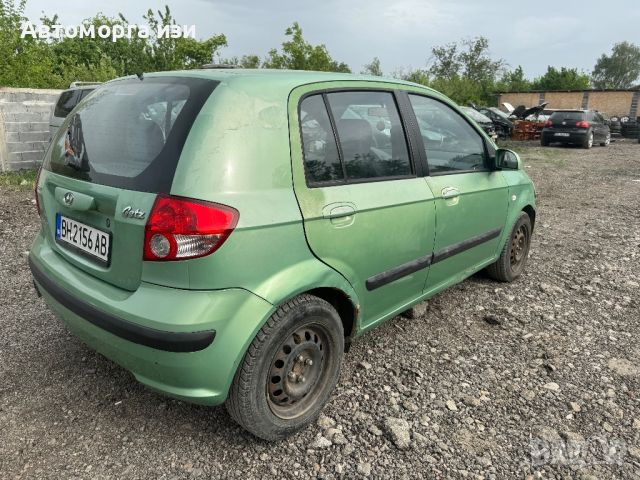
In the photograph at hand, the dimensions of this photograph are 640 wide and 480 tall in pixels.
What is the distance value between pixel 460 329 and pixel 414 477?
1.49 metres

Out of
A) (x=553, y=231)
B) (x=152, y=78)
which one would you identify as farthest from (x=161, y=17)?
(x=152, y=78)

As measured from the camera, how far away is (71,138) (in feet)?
7.85

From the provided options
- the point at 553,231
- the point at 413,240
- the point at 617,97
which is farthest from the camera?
the point at 617,97

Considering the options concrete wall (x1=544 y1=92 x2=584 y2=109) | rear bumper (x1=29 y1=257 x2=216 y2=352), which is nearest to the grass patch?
rear bumper (x1=29 y1=257 x2=216 y2=352)

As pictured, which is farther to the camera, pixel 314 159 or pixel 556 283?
pixel 556 283

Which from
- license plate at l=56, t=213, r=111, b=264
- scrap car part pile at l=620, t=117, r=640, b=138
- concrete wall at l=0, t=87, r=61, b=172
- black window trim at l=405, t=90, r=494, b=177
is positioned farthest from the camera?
scrap car part pile at l=620, t=117, r=640, b=138

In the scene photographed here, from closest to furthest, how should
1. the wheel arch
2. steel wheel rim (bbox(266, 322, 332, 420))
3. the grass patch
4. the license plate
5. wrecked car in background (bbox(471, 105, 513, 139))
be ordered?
1. the license plate
2. steel wheel rim (bbox(266, 322, 332, 420))
3. the wheel arch
4. the grass patch
5. wrecked car in background (bbox(471, 105, 513, 139))

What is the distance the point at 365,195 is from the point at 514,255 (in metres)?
2.37

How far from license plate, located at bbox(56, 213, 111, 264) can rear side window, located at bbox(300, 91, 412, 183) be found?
92 cm

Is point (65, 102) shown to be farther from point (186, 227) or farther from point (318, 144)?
point (186, 227)

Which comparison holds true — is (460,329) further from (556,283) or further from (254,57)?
(254,57)

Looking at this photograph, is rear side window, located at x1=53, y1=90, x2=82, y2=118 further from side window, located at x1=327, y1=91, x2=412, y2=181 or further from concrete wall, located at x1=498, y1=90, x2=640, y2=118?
concrete wall, located at x1=498, y1=90, x2=640, y2=118

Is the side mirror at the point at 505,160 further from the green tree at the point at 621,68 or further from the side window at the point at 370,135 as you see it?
the green tree at the point at 621,68

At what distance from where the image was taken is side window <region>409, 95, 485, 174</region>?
9.71 feet
